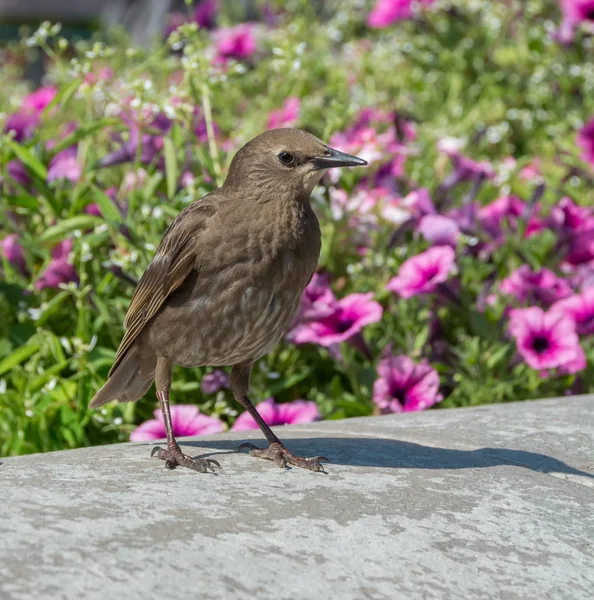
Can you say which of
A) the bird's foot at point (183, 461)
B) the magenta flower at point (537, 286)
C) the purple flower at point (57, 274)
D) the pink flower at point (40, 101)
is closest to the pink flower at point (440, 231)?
the magenta flower at point (537, 286)

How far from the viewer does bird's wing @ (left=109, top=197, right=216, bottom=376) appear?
3078 mm

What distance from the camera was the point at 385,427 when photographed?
341 centimetres

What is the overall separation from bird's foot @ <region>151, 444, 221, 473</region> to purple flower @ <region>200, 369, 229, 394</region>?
3.22 ft

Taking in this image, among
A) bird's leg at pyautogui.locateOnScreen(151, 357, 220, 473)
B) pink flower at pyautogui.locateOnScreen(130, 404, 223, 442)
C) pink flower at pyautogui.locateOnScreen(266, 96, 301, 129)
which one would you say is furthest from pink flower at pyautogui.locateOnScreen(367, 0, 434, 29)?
bird's leg at pyautogui.locateOnScreen(151, 357, 220, 473)

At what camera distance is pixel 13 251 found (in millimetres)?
4500

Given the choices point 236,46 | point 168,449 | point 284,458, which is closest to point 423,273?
point 284,458

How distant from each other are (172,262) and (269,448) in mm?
566

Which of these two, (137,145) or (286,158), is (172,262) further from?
(137,145)

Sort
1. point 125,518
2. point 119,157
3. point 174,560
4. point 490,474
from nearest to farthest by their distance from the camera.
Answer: point 174,560 < point 125,518 < point 490,474 < point 119,157

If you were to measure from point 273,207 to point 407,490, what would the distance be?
87cm

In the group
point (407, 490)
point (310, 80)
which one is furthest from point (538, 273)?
point (310, 80)

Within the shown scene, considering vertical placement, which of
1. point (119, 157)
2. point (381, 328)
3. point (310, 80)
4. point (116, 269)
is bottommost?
point (381, 328)

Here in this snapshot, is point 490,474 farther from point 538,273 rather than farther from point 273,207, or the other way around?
point 538,273

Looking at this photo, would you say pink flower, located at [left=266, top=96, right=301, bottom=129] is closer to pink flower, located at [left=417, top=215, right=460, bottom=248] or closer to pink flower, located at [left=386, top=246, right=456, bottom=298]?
pink flower, located at [left=417, top=215, right=460, bottom=248]
